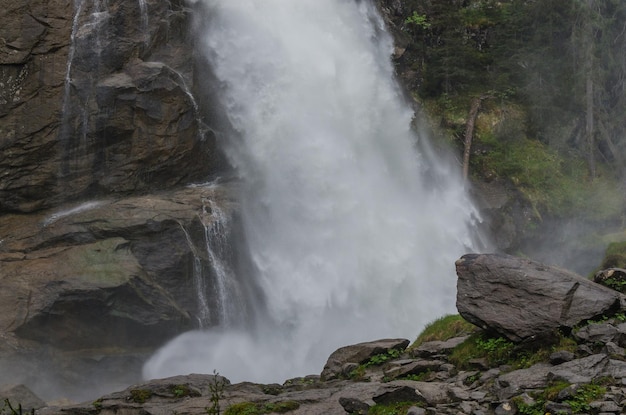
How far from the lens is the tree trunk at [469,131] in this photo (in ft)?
90.1

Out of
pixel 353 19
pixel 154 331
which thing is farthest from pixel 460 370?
pixel 353 19

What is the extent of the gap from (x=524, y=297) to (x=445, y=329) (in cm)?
340

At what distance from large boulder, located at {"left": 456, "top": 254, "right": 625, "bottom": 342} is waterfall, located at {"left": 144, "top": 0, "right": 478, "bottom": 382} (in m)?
7.52

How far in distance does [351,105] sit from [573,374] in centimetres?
1695

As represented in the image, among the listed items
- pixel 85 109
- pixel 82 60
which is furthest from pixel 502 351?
pixel 82 60

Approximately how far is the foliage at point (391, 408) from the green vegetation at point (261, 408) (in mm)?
1626

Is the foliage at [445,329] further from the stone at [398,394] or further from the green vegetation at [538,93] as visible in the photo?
the green vegetation at [538,93]

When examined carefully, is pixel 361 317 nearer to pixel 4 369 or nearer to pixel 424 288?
pixel 424 288

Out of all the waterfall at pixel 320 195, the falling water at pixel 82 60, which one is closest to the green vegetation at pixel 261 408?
the waterfall at pixel 320 195

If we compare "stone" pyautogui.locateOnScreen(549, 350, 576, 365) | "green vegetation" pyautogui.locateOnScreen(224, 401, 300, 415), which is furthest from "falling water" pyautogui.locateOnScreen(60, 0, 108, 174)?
"stone" pyautogui.locateOnScreen(549, 350, 576, 365)

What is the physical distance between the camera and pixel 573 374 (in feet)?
29.8

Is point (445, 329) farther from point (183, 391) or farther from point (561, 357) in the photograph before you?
point (183, 391)

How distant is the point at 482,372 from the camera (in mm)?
10672

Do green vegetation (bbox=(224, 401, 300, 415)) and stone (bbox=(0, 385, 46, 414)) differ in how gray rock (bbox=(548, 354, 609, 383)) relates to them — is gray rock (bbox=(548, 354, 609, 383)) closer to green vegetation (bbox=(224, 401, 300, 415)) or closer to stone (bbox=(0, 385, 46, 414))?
green vegetation (bbox=(224, 401, 300, 415))
